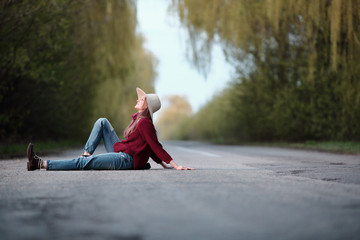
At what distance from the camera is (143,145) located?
6863mm

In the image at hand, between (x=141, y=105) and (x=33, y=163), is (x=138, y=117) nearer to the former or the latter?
(x=141, y=105)

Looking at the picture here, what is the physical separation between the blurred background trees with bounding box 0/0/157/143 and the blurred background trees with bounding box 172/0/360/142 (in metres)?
2.97

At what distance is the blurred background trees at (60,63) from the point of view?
12219 millimetres

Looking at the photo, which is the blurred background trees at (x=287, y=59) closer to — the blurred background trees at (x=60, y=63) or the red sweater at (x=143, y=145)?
the blurred background trees at (x=60, y=63)

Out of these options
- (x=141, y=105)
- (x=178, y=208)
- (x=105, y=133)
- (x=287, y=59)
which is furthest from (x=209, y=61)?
(x=178, y=208)

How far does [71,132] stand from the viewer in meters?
22.7

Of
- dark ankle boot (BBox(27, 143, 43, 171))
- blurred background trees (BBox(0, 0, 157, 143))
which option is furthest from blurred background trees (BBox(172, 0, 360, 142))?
dark ankle boot (BBox(27, 143, 43, 171))

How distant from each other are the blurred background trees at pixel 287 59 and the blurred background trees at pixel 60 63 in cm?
297

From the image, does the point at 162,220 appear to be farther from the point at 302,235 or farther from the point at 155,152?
the point at 155,152

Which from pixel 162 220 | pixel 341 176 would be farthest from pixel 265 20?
pixel 162 220

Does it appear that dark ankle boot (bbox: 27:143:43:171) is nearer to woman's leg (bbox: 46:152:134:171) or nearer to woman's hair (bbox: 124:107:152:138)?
woman's leg (bbox: 46:152:134:171)

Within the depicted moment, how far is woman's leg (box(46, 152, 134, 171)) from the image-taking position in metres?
6.92

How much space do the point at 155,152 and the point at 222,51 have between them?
14.8m

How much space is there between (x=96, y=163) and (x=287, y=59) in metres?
13.6
